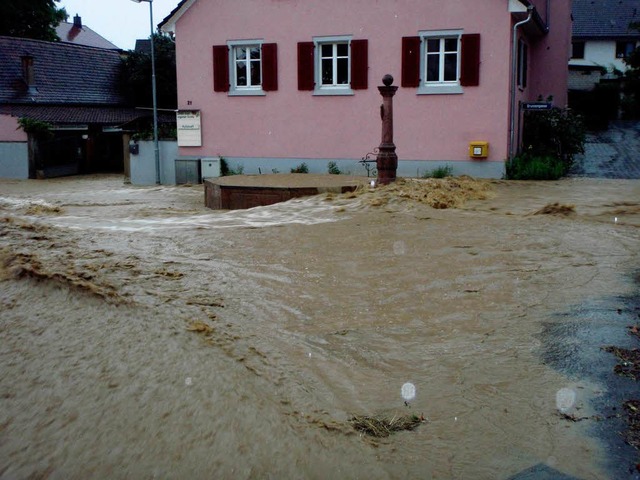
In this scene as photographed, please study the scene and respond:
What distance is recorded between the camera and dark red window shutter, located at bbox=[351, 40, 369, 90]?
19812 mm

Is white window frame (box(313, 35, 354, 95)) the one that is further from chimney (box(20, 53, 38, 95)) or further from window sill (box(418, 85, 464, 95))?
chimney (box(20, 53, 38, 95))

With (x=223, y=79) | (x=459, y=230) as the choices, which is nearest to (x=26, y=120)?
(x=223, y=79)

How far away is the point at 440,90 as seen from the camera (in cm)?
1919

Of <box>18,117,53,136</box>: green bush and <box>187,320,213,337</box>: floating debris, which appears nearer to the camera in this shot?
<box>187,320,213,337</box>: floating debris

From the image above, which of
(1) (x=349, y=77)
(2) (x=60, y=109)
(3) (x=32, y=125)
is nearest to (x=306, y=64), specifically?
(1) (x=349, y=77)

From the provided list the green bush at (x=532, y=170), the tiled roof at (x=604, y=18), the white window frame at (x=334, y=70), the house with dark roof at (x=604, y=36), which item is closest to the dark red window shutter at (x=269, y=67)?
the white window frame at (x=334, y=70)

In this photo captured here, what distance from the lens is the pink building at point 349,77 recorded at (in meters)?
18.8

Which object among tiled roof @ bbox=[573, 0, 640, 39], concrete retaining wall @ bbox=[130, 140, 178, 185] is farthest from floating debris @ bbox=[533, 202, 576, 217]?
tiled roof @ bbox=[573, 0, 640, 39]

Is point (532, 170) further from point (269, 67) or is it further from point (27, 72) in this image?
point (27, 72)

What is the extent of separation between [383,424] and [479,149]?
15.0 m

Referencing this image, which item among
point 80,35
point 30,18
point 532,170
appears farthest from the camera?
point 80,35

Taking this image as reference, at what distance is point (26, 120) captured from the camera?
27688mm

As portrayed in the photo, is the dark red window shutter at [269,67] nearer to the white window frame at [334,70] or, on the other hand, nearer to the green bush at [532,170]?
the white window frame at [334,70]

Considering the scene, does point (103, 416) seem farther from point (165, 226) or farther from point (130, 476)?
point (165, 226)
